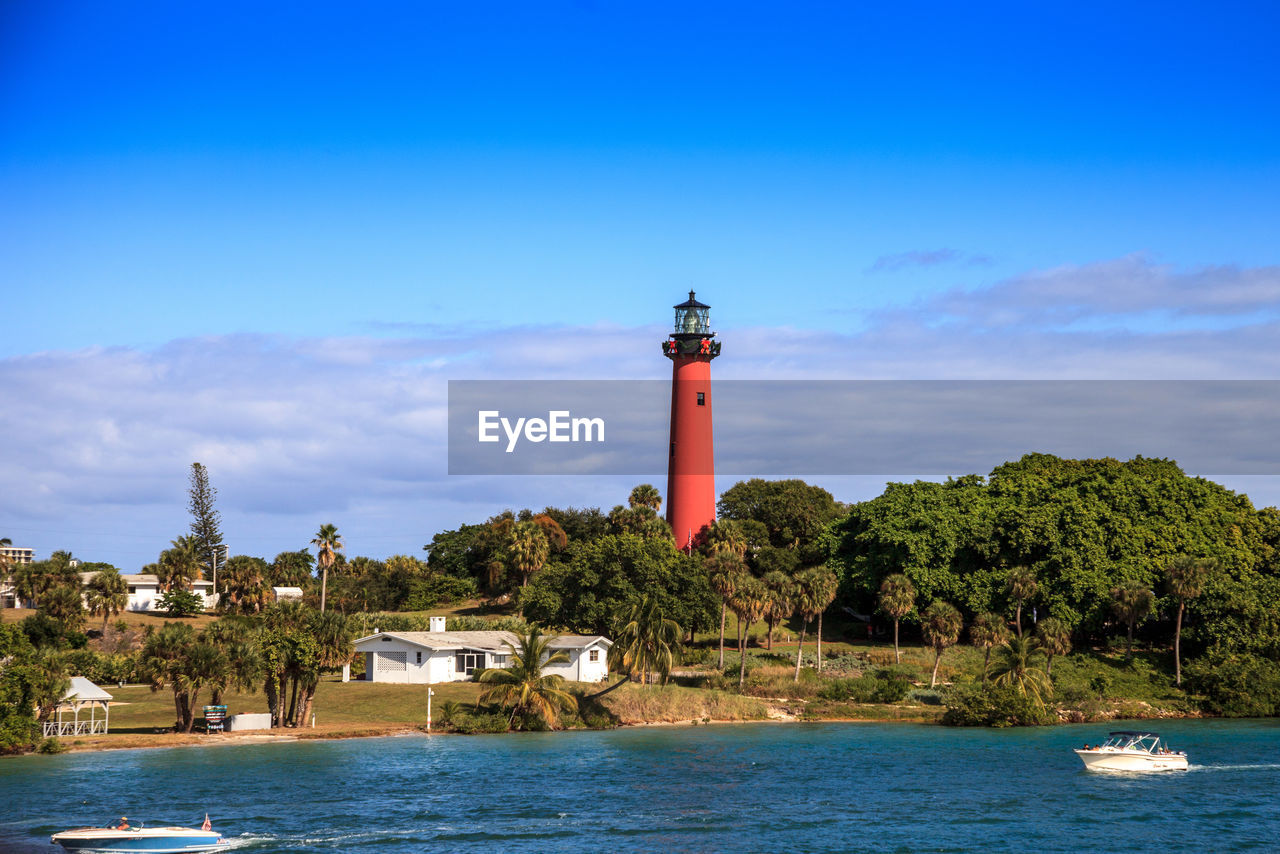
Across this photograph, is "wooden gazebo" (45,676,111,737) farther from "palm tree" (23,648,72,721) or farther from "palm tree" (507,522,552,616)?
"palm tree" (507,522,552,616)

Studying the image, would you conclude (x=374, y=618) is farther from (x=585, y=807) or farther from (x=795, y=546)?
(x=585, y=807)

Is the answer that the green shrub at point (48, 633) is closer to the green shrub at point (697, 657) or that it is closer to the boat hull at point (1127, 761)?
the green shrub at point (697, 657)

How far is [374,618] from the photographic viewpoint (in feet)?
320

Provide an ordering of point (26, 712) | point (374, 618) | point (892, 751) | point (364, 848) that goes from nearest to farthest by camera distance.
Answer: point (364, 848), point (26, 712), point (892, 751), point (374, 618)

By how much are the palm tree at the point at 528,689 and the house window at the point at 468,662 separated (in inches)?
427

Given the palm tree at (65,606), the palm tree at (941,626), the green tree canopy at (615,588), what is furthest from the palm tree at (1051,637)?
the palm tree at (65,606)

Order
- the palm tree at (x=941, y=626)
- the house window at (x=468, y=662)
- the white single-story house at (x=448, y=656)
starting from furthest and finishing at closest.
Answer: the house window at (x=468, y=662) < the palm tree at (x=941, y=626) < the white single-story house at (x=448, y=656)

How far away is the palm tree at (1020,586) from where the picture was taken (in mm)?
85500

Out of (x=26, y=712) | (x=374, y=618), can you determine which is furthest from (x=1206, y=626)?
(x=26, y=712)

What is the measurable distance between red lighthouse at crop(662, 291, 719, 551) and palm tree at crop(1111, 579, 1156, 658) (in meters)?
33.6

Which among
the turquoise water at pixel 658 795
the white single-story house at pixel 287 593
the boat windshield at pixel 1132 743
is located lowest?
the turquoise water at pixel 658 795

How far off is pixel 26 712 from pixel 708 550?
55066 mm

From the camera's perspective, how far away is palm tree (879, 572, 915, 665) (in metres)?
85.9

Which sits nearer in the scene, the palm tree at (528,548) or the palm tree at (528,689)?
the palm tree at (528,689)
